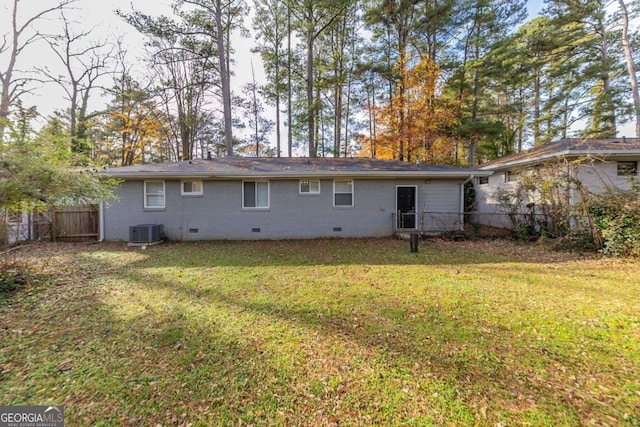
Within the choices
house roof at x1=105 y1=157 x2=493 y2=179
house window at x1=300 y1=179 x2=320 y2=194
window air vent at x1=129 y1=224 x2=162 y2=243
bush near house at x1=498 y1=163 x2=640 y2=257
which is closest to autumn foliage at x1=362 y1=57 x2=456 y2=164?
house roof at x1=105 y1=157 x2=493 y2=179

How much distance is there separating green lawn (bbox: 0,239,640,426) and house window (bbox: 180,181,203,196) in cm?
398

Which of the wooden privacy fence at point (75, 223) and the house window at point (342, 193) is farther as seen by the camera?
the house window at point (342, 193)

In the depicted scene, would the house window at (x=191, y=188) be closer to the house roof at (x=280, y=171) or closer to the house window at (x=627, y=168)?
the house roof at (x=280, y=171)

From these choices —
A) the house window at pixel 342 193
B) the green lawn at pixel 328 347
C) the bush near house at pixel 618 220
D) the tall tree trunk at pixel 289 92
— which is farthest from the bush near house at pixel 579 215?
the tall tree trunk at pixel 289 92

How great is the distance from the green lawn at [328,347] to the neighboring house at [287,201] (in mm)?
3631

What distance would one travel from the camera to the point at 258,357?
101 inches

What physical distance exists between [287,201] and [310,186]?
1034mm

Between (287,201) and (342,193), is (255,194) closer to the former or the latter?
(287,201)

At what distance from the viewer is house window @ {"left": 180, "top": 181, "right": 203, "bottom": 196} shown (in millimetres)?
8781

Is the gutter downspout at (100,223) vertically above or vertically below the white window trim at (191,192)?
below

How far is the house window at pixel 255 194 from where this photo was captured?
8.96 m

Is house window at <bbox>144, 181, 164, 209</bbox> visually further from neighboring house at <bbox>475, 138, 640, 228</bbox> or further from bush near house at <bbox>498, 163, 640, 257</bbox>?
bush near house at <bbox>498, 163, 640, 257</bbox>

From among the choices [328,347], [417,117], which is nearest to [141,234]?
[328,347]

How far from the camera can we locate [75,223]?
852 centimetres
